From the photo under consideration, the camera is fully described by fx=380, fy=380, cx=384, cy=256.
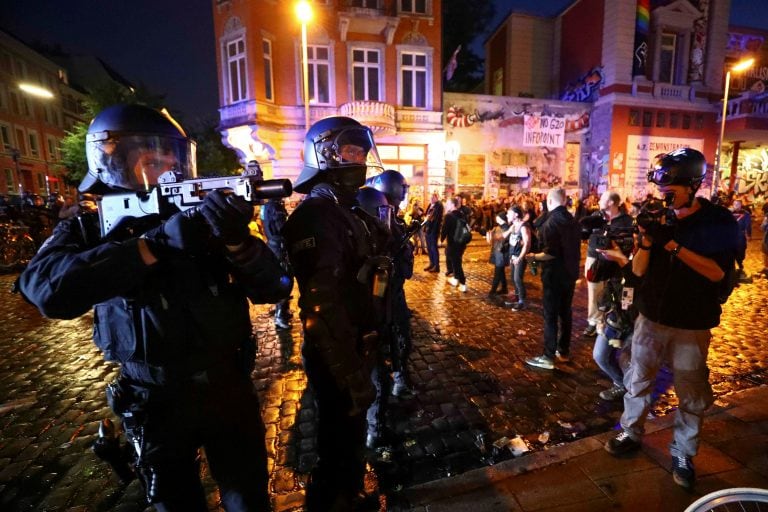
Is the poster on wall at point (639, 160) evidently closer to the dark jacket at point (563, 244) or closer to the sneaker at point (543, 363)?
the dark jacket at point (563, 244)

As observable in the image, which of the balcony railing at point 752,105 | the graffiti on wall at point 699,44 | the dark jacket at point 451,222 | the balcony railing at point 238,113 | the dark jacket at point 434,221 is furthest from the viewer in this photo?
the graffiti on wall at point 699,44

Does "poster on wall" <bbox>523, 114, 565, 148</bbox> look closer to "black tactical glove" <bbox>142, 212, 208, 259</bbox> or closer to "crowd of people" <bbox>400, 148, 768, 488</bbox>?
"crowd of people" <bbox>400, 148, 768, 488</bbox>

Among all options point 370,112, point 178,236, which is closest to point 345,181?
point 178,236

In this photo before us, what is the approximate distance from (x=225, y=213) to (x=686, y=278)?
2.92 meters

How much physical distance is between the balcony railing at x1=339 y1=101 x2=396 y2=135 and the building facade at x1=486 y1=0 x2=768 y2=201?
1000 cm

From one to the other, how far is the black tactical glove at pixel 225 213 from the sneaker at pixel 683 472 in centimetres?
319

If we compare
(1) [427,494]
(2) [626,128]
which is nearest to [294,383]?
(1) [427,494]

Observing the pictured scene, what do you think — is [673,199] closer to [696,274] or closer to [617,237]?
[617,237]

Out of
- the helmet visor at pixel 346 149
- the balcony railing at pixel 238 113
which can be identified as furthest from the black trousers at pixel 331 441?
the balcony railing at pixel 238 113

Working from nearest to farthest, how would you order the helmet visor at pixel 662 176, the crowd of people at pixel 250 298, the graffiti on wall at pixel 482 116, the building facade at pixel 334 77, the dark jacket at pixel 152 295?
the dark jacket at pixel 152 295 → the crowd of people at pixel 250 298 → the helmet visor at pixel 662 176 → the building facade at pixel 334 77 → the graffiti on wall at pixel 482 116

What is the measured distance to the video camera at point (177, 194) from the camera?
5.29ft

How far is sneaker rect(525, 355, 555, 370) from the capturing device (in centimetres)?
443

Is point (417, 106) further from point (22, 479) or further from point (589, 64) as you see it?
point (22, 479)

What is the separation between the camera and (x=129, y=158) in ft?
6.28
